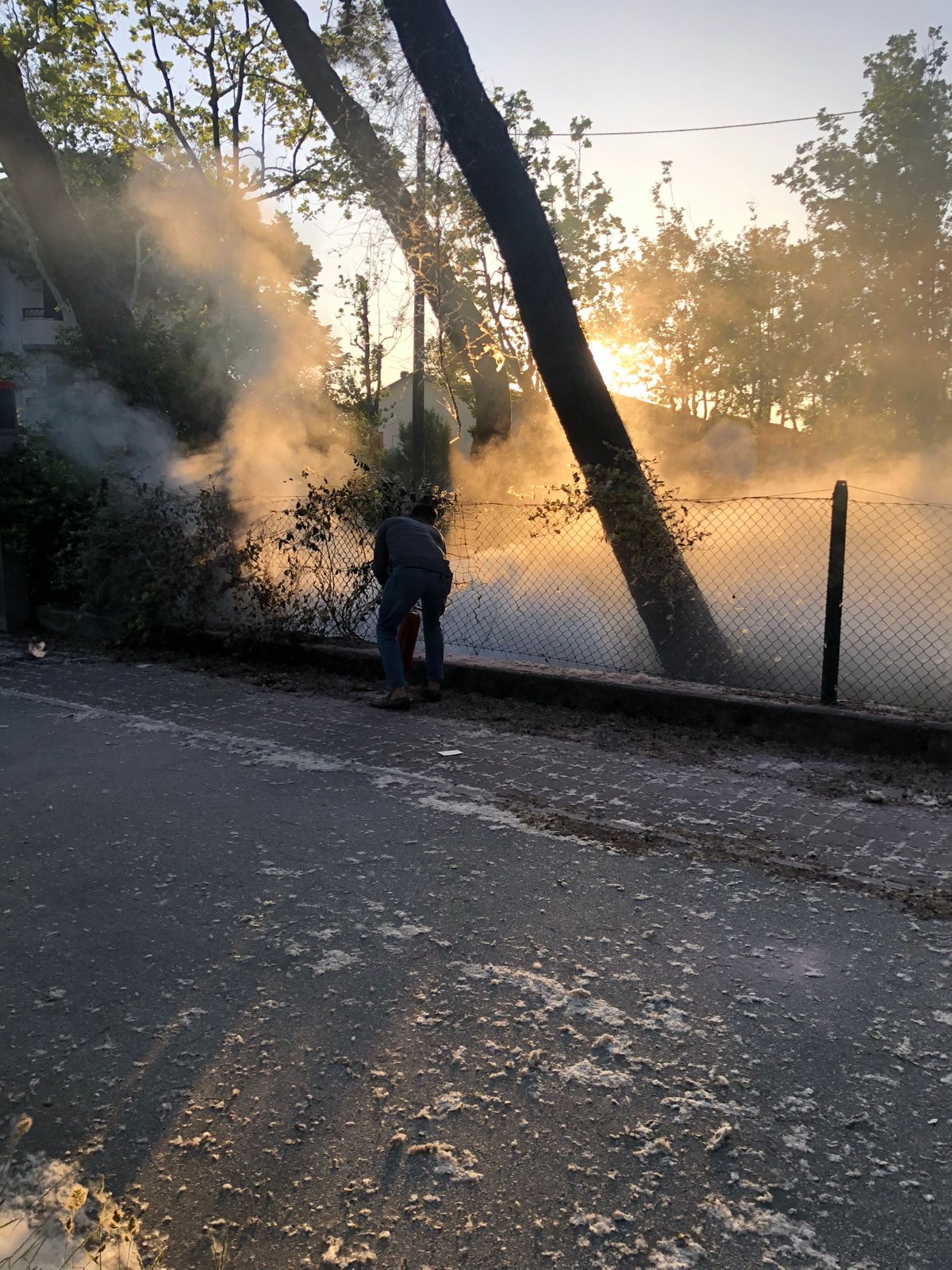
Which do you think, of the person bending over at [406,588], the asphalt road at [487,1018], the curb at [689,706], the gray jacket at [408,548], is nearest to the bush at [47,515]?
the curb at [689,706]

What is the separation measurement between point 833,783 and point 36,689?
5788mm

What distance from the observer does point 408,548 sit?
265 inches

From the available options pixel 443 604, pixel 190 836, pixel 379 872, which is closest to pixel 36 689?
pixel 443 604

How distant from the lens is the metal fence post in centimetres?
575

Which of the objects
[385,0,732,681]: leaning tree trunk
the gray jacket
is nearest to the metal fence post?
[385,0,732,681]: leaning tree trunk

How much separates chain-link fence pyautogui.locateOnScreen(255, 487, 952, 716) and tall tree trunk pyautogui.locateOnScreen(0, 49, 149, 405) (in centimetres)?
438

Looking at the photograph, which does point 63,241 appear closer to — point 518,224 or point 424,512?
point 518,224

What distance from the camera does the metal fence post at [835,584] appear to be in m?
5.75

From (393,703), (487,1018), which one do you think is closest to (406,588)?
(393,703)

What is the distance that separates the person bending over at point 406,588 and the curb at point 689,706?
41cm

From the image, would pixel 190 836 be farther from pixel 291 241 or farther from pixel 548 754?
pixel 291 241

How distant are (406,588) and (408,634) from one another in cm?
50

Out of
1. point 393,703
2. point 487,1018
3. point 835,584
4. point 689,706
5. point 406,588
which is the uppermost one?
point 835,584

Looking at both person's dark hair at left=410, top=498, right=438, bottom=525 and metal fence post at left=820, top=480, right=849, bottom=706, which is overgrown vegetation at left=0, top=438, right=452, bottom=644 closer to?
person's dark hair at left=410, top=498, right=438, bottom=525
